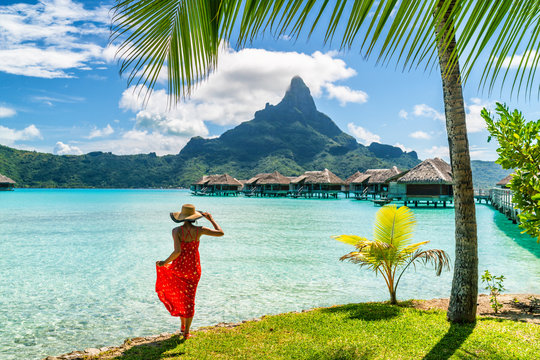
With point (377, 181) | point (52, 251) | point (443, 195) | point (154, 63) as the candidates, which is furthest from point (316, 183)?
point (154, 63)

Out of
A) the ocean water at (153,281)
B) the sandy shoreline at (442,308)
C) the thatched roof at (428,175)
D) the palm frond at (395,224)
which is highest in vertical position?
the thatched roof at (428,175)

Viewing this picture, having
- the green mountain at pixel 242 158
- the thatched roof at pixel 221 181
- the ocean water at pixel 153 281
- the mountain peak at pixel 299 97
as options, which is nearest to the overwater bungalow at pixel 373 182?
the thatched roof at pixel 221 181

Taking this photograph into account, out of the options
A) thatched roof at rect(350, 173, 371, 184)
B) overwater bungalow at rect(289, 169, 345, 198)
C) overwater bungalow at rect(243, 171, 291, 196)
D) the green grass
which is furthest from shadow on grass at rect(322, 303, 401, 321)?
overwater bungalow at rect(243, 171, 291, 196)

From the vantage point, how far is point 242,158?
12288 cm

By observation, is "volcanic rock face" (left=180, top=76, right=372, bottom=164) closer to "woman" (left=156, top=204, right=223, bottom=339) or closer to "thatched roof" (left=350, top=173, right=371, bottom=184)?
"thatched roof" (left=350, top=173, right=371, bottom=184)

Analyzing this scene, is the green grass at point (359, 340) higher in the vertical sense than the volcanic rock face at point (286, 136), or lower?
lower

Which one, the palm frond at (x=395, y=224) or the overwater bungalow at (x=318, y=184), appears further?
the overwater bungalow at (x=318, y=184)

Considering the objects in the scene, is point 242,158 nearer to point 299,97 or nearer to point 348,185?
point 299,97

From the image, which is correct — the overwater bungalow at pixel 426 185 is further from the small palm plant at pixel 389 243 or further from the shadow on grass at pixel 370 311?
the shadow on grass at pixel 370 311

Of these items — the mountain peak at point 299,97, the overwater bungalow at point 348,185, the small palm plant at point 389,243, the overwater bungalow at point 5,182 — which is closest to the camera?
the small palm plant at point 389,243

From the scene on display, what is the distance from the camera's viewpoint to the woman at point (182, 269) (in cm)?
388

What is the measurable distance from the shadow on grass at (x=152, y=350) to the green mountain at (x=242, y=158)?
9777cm

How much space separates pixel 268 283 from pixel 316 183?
42671 mm

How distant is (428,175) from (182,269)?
31.7 meters
